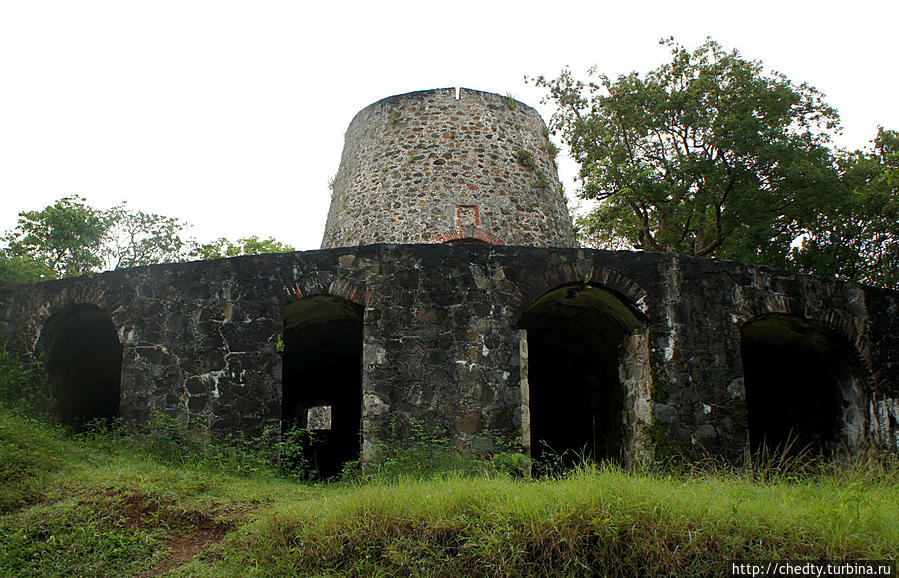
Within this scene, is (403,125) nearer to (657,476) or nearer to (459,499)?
(657,476)

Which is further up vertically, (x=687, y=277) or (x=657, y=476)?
(x=687, y=277)

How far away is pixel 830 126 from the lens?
14.8 metres

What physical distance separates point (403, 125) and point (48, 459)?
8.57 metres

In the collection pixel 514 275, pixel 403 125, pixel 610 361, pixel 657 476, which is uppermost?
pixel 403 125

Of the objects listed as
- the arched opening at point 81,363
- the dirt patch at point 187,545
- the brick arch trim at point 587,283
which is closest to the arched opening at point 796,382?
the brick arch trim at point 587,283

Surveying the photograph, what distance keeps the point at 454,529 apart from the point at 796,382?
298 inches

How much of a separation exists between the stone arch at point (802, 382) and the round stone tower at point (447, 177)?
4.41 m

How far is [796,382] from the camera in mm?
10453

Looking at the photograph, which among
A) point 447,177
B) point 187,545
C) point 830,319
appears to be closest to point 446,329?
point 187,545

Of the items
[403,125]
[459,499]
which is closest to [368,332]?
[459,499]

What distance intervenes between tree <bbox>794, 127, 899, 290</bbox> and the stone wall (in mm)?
7095

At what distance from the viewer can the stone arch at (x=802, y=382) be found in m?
9.06

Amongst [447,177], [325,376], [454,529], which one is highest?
[447,177]

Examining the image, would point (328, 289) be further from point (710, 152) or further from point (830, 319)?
point (710, 152)
